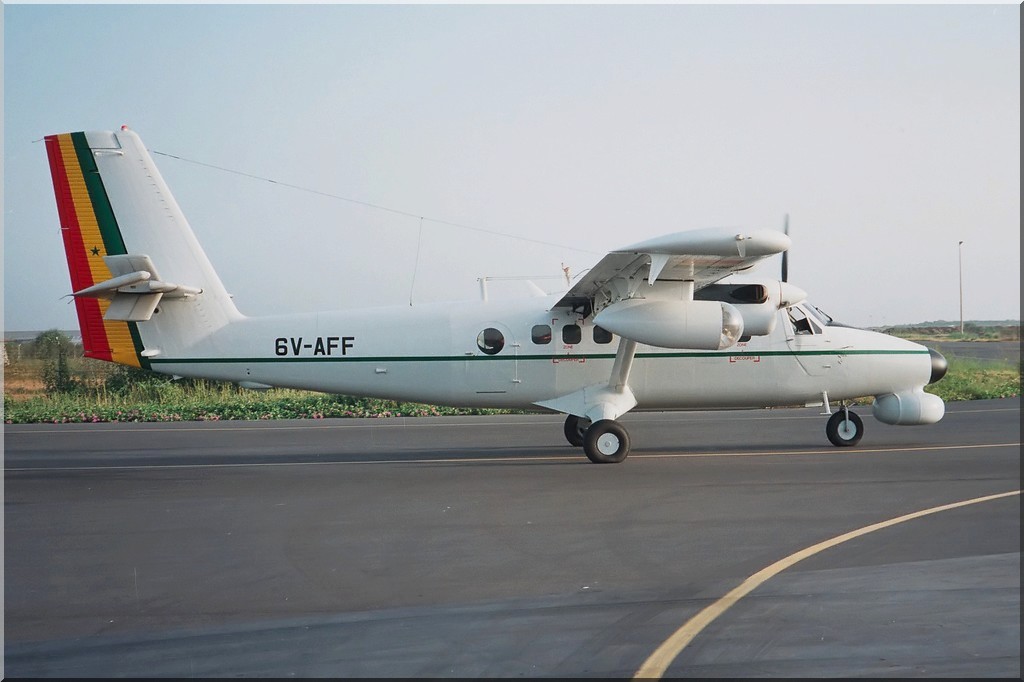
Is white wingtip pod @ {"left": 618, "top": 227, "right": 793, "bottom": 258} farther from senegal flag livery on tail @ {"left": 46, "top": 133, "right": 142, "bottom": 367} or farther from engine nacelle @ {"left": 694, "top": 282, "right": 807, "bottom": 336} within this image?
senegal flag livery on tail @ {"left": 46, "top": 133, "right": 142, "bottom": 367}

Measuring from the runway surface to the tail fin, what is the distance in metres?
2.14

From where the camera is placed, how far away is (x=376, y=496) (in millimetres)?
11375

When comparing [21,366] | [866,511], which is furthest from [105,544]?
[21,366]

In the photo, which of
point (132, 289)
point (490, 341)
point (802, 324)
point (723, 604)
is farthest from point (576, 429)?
point (723, 604)

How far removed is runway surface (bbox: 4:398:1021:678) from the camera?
5.40 metres

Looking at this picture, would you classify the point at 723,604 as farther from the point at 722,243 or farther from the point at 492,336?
the point at 492,336

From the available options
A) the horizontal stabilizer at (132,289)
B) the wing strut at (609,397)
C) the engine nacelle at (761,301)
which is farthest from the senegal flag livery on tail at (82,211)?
the engine nacelle at (761,301)

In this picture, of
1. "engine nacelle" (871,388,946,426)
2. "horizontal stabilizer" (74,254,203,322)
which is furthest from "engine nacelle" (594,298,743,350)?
"horizontal stabilizer" (74,254,203,322)

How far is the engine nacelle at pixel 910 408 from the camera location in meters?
15.3

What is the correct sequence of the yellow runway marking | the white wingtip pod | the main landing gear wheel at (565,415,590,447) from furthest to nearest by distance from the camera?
1. the main landing gear wheel at (565,415,590,447)
2. the white wingtip pod
3. the yellow runway marking

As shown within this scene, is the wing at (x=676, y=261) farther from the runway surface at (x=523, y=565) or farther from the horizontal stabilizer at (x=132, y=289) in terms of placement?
the horizontal stabilizer at (x=132, y=289)

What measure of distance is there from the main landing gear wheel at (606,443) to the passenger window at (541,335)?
1669 mm

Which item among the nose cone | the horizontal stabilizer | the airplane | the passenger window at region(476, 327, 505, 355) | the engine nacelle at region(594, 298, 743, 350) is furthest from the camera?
the nose cone

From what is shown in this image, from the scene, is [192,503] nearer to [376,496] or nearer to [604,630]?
[376,496]
